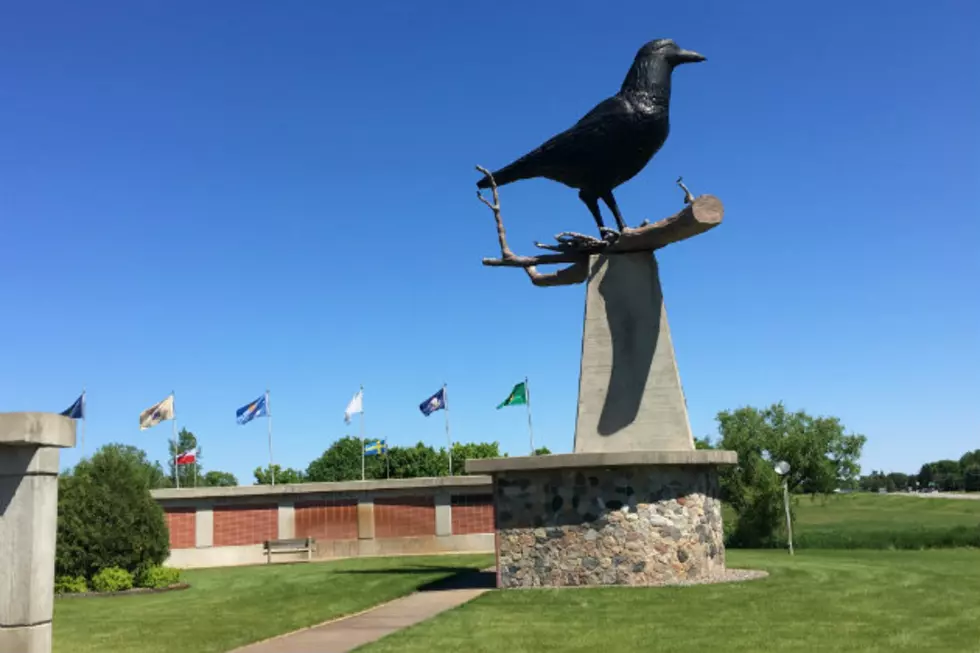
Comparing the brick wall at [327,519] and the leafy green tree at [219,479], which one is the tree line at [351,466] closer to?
the leafy green tree at [219,479]

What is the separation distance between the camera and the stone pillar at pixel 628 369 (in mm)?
15016

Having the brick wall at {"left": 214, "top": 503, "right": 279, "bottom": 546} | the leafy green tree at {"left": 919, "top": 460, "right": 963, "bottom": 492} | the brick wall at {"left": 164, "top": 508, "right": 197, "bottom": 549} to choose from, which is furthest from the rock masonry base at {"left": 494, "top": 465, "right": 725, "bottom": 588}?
the leafy green tree at {"left": 919, "top": 460, "right": 963, "bottom": 492}

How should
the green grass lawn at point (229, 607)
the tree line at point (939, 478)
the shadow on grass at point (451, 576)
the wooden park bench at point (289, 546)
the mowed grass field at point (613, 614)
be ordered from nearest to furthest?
the mowed grass field at point (613, 614)
the green grass lawn at point (229, 607)
the shadow on grass at point (451, 576)
the wooden park bench at point (289, 546)
the tree line at point (939, 478)

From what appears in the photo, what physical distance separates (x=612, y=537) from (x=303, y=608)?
5387mm

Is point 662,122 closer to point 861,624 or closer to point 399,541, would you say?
point 861,624

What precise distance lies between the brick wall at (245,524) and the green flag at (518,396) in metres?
Result: 9.16

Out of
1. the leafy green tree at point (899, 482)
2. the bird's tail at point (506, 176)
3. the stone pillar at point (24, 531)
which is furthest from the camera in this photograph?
the leafy green tree at point (899, 482)

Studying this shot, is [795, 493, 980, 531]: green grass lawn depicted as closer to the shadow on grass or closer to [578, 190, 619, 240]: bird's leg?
the shadow on grass

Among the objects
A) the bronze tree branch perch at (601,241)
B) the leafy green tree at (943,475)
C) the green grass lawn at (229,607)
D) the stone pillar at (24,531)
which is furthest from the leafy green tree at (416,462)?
the leafy green tree at (943,475)

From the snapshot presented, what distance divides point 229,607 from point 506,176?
1006 centimetres

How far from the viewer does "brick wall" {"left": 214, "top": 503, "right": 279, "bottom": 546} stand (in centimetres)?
2780

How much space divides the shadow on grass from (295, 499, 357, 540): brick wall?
312 inches

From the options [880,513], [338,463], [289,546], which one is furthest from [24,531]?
[338,463]

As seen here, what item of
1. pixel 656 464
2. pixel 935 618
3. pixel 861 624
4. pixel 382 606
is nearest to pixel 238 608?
pixel 382 606
